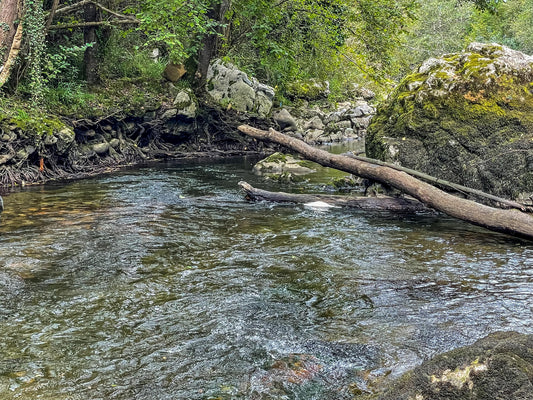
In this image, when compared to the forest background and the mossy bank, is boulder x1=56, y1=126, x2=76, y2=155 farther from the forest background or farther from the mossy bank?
the forest background

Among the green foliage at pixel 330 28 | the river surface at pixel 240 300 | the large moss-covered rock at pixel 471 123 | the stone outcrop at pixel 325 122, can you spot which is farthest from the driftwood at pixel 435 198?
the stone outcrop at pixel 325 122

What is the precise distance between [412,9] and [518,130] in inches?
363

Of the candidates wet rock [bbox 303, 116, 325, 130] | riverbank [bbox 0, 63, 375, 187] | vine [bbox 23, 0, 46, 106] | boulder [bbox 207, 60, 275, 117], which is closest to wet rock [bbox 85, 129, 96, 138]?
riverbank [bbox 0, 63, 375, 187]

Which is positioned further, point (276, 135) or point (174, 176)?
point (174, 176)

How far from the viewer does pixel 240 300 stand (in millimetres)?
5062

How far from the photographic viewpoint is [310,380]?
3.46m

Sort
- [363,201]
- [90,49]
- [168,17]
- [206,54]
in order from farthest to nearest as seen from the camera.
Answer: [206,54] < [90,49] < [168,17] < [363,201]

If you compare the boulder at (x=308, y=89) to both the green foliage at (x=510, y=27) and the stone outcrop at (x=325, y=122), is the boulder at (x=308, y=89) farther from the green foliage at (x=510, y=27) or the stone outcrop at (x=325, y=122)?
the green foliage at (x=510, y=27)

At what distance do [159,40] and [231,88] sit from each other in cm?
560

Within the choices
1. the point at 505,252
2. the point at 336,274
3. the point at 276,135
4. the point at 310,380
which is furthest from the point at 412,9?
the point at 310,380

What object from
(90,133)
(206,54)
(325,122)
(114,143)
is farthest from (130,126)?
(325,122)

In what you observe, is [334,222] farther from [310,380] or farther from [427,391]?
[427,391]

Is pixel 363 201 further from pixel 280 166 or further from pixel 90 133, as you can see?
pixel 90 133

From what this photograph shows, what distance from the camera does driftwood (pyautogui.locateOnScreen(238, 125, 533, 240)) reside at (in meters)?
7.01
